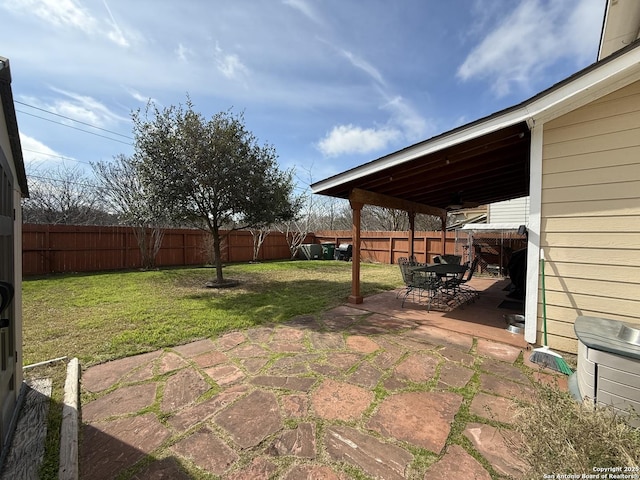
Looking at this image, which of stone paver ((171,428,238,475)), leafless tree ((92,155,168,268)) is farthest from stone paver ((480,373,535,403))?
leafless tree ((92,155,168,268))

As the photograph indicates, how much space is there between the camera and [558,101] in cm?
284

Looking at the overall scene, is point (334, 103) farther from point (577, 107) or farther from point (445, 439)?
point (445, 439)

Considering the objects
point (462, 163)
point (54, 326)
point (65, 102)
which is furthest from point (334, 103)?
point (65, 102)

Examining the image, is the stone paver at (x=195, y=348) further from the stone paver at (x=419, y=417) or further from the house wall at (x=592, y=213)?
the house wall at (x=592, y=213)

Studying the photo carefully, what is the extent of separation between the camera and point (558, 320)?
3121 millimetres

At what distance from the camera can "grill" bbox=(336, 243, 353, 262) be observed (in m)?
15.6

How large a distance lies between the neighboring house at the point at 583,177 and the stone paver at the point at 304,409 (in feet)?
3.06

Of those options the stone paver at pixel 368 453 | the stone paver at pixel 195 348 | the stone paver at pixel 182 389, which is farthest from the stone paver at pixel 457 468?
the stone paver at pixel 195 348

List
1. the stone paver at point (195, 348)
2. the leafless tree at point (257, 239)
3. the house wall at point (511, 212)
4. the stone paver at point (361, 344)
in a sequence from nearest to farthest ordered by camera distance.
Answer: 1. the stone paver at point (195, 348)
2. the stone paver at point (361, 344)
3. the house wall at point (511, 212)
4. the leafless tree at point (257, 239)

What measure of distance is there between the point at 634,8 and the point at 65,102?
54.4ft

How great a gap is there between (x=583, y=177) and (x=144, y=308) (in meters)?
6.79

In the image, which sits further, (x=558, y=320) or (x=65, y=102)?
(x=65, y=102)

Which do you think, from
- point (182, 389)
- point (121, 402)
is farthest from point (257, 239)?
point (121, 402)

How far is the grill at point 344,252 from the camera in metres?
15.6
